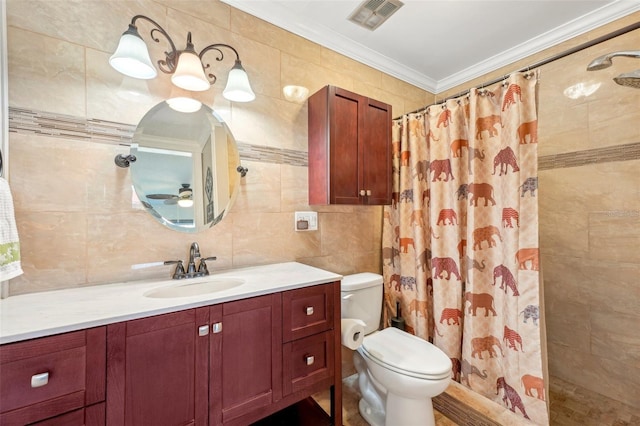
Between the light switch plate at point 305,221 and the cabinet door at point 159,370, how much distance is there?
872 mm

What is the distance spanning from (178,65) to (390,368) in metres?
→ 1.89

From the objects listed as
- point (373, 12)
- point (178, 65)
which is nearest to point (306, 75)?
point (373, 12)

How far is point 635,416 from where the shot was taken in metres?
1.63

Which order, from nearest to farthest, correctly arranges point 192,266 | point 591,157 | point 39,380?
point 39,380 < point 192,266 < point 591,157

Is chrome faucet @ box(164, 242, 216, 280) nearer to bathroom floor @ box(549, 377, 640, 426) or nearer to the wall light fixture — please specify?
the wall light fixture

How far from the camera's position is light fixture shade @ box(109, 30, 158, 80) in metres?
1.15

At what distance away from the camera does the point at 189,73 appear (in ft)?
4.32

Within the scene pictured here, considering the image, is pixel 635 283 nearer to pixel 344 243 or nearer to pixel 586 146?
pixel 586 146

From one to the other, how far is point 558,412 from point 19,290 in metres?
2.94

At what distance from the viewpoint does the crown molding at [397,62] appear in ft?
5.47

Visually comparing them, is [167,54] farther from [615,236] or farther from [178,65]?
[615,236]

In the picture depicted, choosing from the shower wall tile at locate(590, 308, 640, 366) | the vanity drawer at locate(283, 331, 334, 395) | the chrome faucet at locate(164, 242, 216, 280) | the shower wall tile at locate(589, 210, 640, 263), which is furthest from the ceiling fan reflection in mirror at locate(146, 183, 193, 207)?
the shower wall tile at locate(590, 308, 640, 366)

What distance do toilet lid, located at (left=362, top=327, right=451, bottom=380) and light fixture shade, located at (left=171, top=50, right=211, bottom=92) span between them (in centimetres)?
173

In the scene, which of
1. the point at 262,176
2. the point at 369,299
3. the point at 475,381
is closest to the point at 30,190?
the point at 262,176
